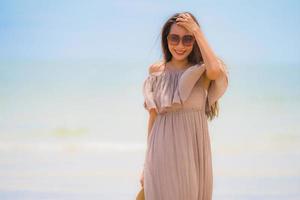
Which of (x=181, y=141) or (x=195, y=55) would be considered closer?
(x=181, y=141)

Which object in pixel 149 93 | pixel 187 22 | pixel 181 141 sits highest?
pixel 187 22

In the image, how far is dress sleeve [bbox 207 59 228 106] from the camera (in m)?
6.18

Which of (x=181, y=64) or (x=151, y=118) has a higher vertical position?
(x=181, y=64)

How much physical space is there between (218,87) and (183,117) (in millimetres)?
265

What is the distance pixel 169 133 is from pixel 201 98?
11.1 inches

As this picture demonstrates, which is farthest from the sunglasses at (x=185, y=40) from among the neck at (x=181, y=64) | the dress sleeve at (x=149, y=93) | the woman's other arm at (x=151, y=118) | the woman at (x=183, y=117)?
the woman's other arm at (x=151, y=118)

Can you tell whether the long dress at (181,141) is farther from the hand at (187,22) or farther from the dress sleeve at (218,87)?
the hand at (187,22)

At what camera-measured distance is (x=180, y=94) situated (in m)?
6.16

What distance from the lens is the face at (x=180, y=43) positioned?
20.6ft

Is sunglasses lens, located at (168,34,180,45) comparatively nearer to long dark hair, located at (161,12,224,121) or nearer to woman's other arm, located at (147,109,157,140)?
long dark hair, located at (161,12,224,121)

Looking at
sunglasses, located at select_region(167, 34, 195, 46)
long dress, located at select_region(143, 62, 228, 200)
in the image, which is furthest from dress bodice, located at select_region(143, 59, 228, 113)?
sunglasses, located at select_region(167, 34, 195, 46)

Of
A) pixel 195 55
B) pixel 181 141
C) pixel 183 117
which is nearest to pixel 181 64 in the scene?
pixel 195 55

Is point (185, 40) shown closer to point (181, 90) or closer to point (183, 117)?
point (181, 90)

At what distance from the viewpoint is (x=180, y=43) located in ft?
20.6
